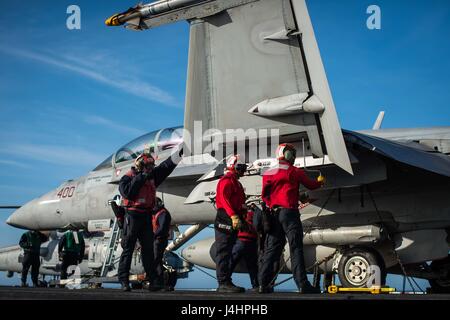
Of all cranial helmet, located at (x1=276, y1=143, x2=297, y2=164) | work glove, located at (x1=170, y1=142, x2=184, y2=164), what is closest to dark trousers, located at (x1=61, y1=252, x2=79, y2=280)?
work glove, located at (x1=170, y1=142, x2=184, y2=164)

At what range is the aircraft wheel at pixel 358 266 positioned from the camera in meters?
9.52

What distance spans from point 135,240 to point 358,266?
4003 mm

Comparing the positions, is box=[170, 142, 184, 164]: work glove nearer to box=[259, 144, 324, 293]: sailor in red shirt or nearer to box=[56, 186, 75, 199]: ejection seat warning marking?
box=[259, 144, 324, 293]: sailor in red shirt

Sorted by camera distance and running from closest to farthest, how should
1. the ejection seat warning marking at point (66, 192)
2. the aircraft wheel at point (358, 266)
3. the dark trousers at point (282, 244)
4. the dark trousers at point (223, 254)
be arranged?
1. the dark trousers at point (282, 244)
2. the dark trousers at point (223, 254)
3. the aircraft wheel at point (358, 266)
4. the ejection seat warning marking at point (66, 192)

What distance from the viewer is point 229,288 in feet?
24.1

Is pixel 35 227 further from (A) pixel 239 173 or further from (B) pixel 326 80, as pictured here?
(B) pixel 326 80

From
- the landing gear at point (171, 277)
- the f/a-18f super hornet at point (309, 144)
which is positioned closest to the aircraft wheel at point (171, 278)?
the landing gear at point (171, 277)

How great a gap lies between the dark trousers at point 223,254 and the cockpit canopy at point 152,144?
16.1 feet

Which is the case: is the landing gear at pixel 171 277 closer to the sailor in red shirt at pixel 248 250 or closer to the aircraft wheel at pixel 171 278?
the aircraft wheel at pixel 171 278

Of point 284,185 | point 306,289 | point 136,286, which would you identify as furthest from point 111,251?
point 306,289
